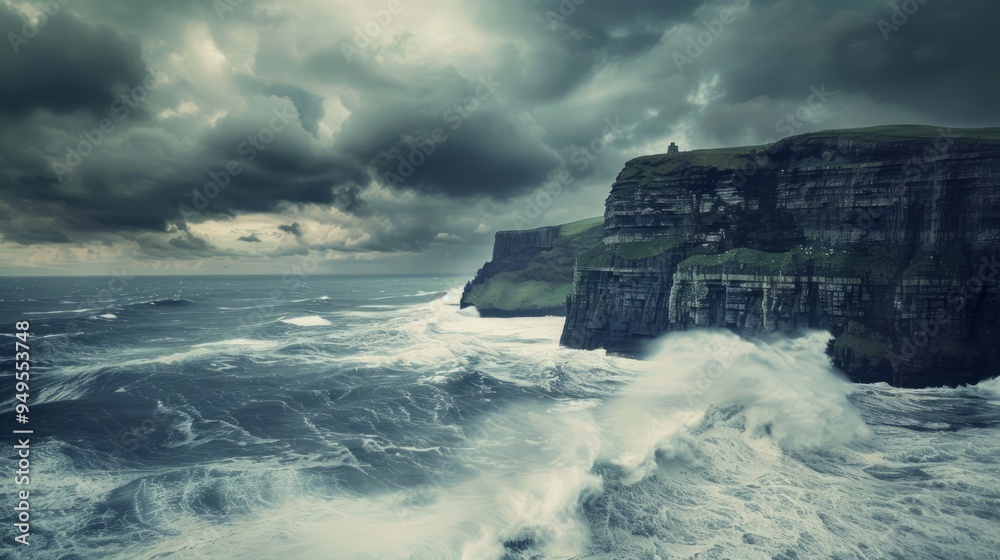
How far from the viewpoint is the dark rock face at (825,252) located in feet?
135

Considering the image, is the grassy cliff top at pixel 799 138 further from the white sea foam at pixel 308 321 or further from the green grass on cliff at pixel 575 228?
the white sea foam at pixel 308 321

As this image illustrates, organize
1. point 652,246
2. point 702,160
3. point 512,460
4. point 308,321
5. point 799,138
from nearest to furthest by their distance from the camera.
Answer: point 512,460 < point 799,138 < point 652,246 < point 702,160 < point 308,321

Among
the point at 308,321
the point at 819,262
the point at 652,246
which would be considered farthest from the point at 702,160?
the point at 308,321

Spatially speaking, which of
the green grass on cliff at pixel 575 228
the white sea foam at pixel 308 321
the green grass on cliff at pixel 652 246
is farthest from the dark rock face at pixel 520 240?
the green grass on cliff at pixel 652 246

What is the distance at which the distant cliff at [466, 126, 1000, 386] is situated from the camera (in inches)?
1623

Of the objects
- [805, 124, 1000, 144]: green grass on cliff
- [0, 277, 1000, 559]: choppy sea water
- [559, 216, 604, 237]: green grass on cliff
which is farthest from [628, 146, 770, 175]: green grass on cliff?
[559, 216, 604, 237]: green grass on cliff

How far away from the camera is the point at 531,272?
111562mm

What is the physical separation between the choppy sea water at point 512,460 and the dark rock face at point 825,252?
3389 millimetres

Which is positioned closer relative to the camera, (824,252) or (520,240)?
(824,252)

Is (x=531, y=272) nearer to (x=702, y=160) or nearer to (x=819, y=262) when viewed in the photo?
(x=702, y=160)

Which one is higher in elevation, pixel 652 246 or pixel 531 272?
pixel 652 246

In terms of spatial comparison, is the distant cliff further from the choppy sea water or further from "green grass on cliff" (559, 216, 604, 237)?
"green grass on cliff" (559, 216, 604, 237)

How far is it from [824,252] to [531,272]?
68.6m

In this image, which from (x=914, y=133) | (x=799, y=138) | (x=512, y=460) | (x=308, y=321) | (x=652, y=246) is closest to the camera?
(x=512, y=460)
